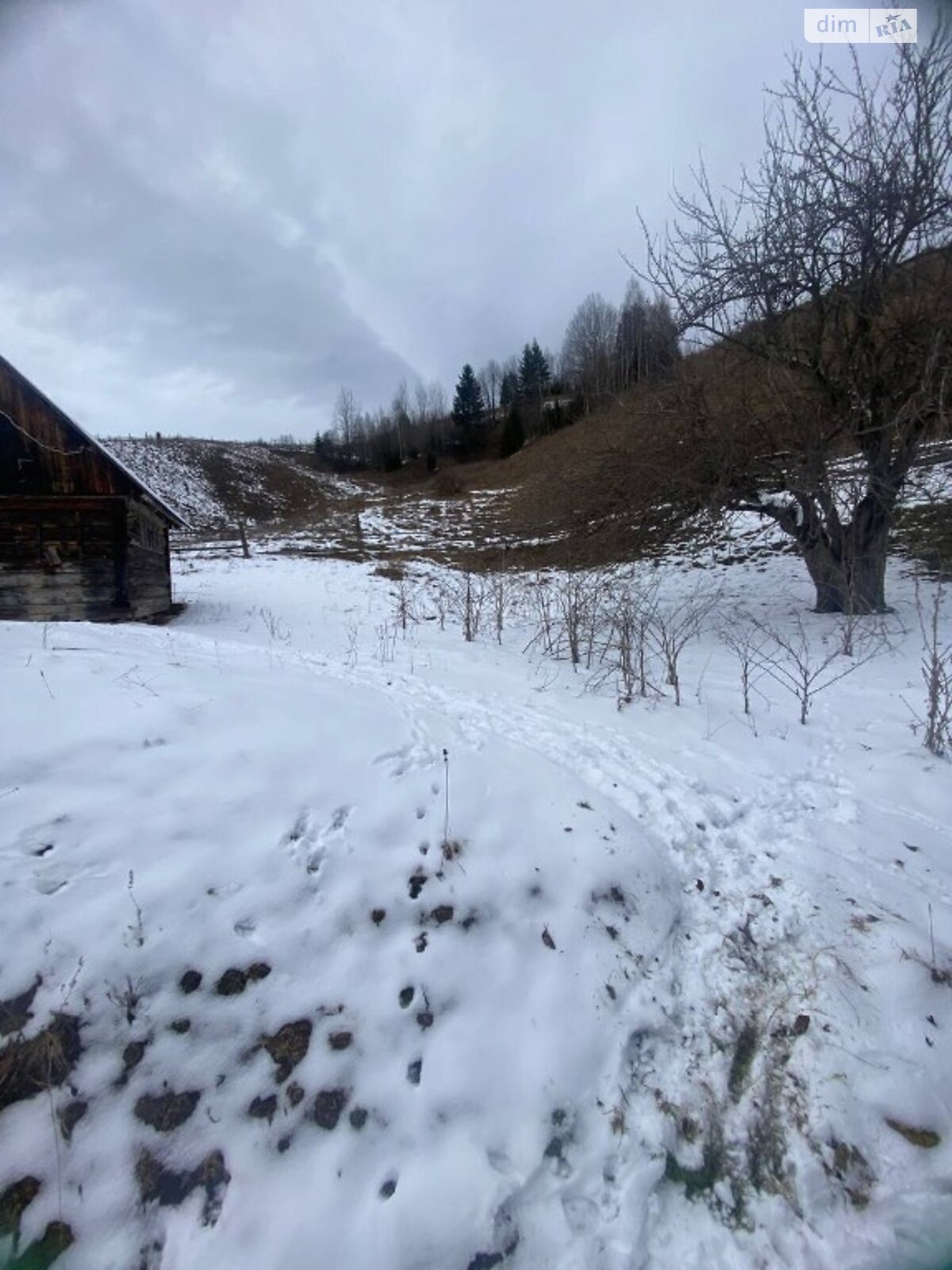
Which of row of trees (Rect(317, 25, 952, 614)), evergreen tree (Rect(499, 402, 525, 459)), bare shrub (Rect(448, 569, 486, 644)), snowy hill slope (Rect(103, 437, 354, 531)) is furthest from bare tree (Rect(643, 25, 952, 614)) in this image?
evergreen tree (Rect(499, 402, 525, 459))

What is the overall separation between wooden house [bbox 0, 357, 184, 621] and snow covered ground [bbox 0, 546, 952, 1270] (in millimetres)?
7912

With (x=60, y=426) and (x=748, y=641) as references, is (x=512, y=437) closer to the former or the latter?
(x=60, y=426)

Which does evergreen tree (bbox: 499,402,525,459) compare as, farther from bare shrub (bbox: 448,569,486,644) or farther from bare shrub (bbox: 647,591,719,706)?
bare shrub (bbox: 647,591,719,706)

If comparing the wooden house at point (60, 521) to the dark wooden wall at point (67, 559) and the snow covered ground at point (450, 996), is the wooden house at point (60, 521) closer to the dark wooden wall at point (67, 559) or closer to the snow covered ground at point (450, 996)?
the dark wooden wall at point (67, 559)

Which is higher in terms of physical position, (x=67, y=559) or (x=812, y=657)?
(x=67, y=559)

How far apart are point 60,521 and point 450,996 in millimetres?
12155

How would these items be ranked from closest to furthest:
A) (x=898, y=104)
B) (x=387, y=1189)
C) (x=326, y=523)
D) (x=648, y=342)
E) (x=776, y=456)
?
(x=387, y=1189) < (x=898, y=104) < (x=776, y=456) < (x=648, y=342) < (x=326, y=523)

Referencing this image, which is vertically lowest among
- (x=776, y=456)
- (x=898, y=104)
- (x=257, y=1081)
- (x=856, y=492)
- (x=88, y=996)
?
(x=257, y=1081)

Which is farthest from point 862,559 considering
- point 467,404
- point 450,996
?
point 467,404

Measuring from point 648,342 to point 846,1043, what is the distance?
1083cm

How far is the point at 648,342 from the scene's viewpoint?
982 centimetres

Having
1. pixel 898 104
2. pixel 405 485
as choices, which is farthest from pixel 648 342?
pixel 405 485

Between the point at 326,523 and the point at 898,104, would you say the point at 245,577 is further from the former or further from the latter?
the point at 898,104

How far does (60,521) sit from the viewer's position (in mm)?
10227
